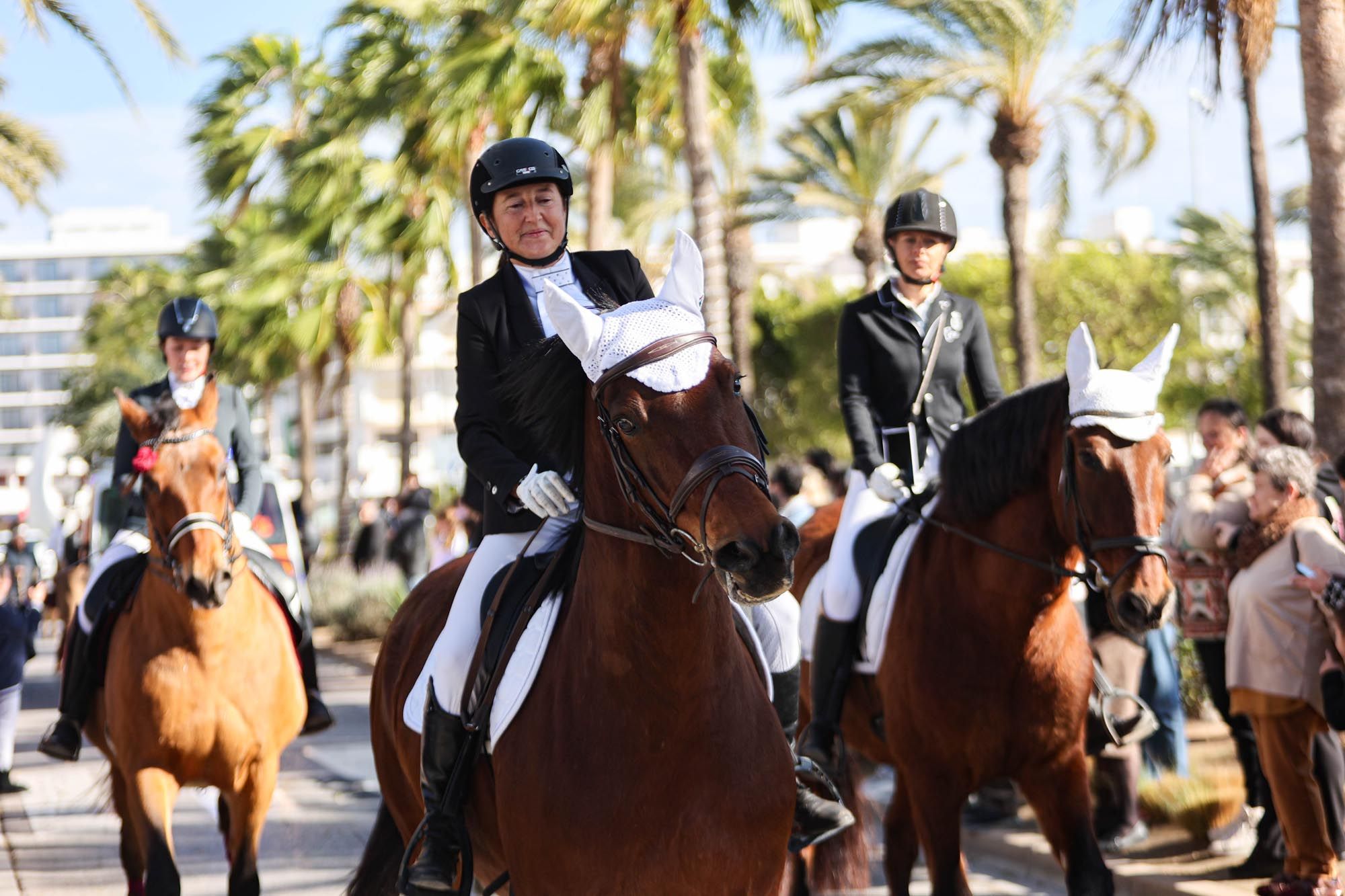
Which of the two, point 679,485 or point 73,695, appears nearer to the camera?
point 679,485

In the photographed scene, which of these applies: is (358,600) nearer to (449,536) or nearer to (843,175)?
(449,536)

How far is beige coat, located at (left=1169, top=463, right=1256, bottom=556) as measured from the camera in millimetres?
7191

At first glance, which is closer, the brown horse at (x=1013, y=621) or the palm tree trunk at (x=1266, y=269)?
the brown horse at (x=1013, y=621)

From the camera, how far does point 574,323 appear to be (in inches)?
135

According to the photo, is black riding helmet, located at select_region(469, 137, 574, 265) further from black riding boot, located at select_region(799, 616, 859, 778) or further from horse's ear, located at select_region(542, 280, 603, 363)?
black riding boot, located at select_region(799, 616, 859, 778)

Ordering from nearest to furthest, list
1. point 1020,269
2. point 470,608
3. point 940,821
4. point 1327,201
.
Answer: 1. point 470,608
2. point 940,821
3. point 1327,201
4. point 1020,269

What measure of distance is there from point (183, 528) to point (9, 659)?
513 cm

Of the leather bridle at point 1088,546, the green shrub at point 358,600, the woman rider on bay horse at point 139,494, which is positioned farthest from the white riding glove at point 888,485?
the green shrub at point 358,600

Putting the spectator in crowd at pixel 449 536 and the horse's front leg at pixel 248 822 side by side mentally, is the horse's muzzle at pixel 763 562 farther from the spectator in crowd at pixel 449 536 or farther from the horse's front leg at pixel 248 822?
the spectator in crowd at pixel 449 536

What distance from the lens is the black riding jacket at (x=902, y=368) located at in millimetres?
6797

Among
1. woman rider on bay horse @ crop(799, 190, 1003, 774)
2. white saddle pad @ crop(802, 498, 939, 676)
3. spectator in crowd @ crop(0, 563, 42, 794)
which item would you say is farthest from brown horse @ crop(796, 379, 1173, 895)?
spectator in crowd @ crop(0, 563, 42, 794)

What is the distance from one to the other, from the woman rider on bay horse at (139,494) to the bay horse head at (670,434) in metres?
3.77

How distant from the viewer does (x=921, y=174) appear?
3494cm

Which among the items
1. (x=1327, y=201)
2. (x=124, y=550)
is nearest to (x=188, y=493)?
(x=124, y=550)
